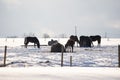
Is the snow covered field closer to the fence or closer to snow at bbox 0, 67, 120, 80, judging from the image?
the fence

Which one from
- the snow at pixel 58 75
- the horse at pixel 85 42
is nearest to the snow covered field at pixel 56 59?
the snow at pixel 58 75

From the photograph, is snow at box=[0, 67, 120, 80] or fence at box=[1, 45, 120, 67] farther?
fence at box=[1, 45, 120, 67]

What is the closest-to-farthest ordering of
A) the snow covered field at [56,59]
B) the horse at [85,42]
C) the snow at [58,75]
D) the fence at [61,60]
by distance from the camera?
1. the snow at [58,75]
2. the fence at [61,60]
3. the snow covered field at [56,59]
4. the horse at [85,42]

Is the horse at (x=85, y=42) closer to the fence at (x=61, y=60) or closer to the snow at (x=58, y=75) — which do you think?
the fence at (x=61, y=60)

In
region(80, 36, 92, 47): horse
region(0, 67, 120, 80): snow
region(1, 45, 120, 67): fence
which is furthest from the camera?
region(80, 36, 92, 47): horse

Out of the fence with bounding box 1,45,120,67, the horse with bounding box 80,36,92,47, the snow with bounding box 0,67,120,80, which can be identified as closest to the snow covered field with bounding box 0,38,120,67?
the fence with bounding box 1,45,120,67

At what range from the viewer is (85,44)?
4312 cm

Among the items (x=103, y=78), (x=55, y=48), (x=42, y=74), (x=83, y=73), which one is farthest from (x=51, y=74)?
(x=55, y=48)

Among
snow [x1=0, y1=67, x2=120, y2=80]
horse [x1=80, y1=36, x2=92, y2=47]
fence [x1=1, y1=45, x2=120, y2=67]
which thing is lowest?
fence [x1=1, y1=45, x2=120, y2=67]

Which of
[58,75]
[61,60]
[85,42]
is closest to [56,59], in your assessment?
[61,60]

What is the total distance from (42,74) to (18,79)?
49 centimetres

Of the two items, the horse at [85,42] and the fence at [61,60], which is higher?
the horse at [85,42]

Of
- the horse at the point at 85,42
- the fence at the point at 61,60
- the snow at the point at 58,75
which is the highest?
the horse at the point at 85,42

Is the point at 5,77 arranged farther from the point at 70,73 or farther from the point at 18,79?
the point at 70,73
